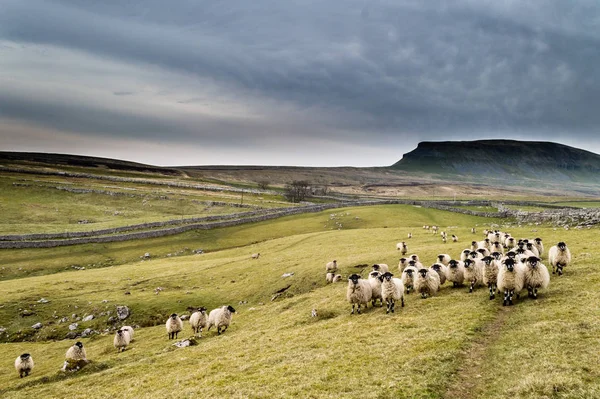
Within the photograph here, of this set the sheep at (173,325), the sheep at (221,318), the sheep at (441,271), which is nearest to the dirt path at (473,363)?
the sheep at (441,271)

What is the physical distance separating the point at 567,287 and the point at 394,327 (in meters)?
10.7

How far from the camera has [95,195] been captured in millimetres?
126125

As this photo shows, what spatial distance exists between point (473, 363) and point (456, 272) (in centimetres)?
1151

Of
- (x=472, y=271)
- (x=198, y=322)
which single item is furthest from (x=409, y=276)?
(x=198, y=322)

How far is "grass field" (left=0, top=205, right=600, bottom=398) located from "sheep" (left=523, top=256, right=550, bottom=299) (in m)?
0.62

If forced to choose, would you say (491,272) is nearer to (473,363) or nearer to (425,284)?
(425,284)

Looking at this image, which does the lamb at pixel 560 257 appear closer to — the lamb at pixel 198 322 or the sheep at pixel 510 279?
the sheep at pixel 510 279

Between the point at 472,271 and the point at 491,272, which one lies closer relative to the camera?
the point at 491,272

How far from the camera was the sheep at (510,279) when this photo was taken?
63.5ft

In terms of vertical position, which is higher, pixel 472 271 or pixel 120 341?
pixel 472 271

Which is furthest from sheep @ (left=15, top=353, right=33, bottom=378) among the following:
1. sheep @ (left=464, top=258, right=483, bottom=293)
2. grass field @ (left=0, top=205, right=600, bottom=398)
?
sheep @ (left=464, top=258, right=483, bottom=293)

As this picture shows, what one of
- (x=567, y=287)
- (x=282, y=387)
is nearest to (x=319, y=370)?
(x=282, y=387)

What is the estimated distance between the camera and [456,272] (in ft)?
80.7

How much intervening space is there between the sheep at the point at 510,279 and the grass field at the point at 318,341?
2.53ft
